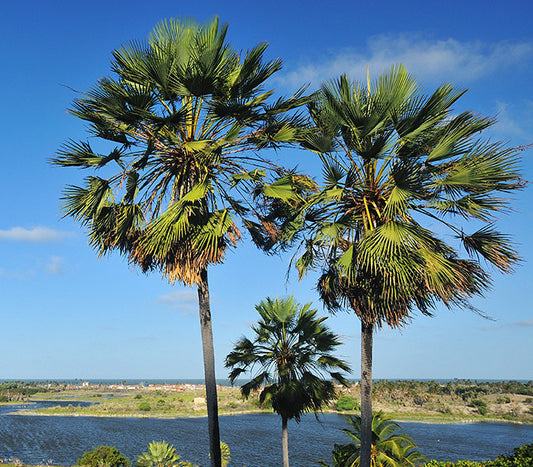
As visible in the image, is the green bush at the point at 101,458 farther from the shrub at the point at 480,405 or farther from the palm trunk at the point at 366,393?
the shrub at the point at 480,405

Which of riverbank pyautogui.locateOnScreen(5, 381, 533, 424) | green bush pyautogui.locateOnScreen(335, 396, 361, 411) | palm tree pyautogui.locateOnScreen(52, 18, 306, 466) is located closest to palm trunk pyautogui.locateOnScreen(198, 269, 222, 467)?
palm tree pyautogui.locateOnScreen(52, 18, 306, 466)

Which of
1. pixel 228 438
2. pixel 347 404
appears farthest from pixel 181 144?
pixel 347 404

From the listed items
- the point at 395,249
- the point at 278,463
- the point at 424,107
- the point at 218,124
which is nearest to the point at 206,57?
the point at 218,124

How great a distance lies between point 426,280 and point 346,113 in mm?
3328

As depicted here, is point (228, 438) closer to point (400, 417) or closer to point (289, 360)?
point (400, 417)

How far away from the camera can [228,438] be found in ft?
151

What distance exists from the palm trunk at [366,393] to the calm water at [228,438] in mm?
26970

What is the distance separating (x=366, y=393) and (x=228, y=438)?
42202 millimetres

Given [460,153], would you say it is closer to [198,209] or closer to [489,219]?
[489,219]

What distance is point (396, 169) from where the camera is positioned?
324 inches

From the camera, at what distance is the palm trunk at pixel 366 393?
817 centimetres

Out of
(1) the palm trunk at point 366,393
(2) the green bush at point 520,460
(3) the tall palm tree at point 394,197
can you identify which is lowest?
(2) the green bush at point 520,460

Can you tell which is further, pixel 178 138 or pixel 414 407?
pixel 414 407

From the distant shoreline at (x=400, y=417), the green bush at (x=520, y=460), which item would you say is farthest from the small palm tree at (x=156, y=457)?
the distant shoreline at (x=400, y=417)
